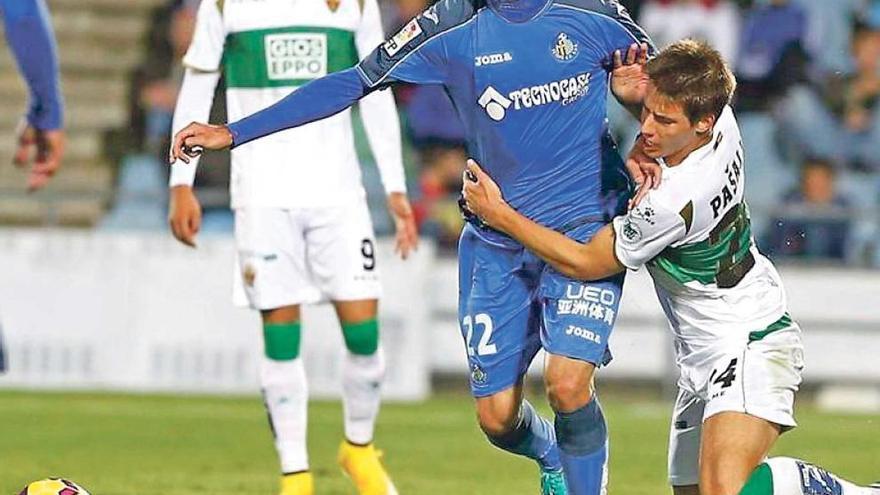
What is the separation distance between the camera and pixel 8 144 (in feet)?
63.1

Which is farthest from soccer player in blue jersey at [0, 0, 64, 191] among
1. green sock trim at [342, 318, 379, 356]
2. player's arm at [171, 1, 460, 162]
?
green sock trim at [342, 318, 379, 356]

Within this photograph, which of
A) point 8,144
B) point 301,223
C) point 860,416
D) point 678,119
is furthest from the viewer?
point 8,144

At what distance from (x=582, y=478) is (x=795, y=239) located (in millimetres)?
7537

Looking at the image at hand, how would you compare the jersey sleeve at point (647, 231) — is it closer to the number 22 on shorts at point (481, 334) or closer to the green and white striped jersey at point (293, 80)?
the number 22 on shorts at point (481, 334)

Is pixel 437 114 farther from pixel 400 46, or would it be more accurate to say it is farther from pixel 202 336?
pixel 400 46

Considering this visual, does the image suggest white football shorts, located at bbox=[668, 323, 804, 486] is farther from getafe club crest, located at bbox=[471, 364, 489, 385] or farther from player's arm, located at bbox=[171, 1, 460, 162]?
player's arm, located at bbox=[171, 1, 460, 162]

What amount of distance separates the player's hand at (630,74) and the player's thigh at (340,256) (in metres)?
2.26

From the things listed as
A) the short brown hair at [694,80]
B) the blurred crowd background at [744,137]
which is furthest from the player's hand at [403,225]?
the blurred crowd background at [744,137]

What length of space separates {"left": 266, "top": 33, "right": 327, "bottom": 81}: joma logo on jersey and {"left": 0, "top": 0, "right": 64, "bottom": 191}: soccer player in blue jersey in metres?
1.98

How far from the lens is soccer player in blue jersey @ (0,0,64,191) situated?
689 centimetres

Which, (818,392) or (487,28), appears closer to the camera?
(487,28)

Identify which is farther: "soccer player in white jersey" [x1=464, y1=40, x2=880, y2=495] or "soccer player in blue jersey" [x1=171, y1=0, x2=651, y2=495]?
→ "soccer player in blue jersey" [x1=171, y1=0, x2=651, y2=495]

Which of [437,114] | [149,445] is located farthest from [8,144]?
[149,445]

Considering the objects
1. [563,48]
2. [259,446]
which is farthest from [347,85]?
[259,446]
